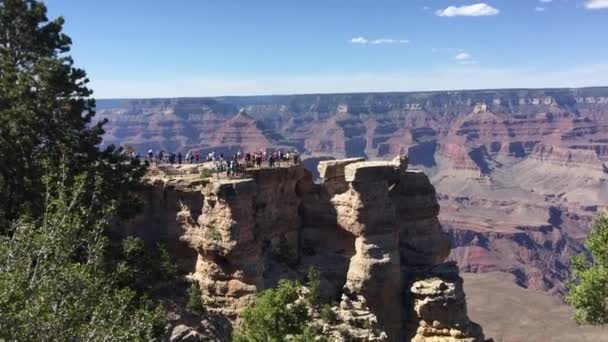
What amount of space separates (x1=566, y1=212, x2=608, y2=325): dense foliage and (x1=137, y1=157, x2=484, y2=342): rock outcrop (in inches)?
591

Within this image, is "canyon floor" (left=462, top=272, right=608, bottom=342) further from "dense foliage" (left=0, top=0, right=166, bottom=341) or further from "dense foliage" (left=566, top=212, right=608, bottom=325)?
"dense foliage" (left=0, top=0, right=166, bottom=341)

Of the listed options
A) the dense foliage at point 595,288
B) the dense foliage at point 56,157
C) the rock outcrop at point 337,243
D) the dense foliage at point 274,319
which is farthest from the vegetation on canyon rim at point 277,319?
the dense foliage at point 595,288

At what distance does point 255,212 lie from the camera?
44.2 metres

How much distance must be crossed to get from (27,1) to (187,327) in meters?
22.1

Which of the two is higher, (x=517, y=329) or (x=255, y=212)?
(x=255, y=212)

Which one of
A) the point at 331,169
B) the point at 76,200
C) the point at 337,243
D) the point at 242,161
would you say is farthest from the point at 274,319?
the point at 331,169

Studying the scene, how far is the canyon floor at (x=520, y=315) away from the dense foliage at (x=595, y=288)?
6606cm

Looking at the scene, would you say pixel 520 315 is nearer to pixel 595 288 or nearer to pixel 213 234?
pixel 213 234

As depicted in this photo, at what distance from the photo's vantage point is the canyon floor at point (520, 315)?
9688 cm

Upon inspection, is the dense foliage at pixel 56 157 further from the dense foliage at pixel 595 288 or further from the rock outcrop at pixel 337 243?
the dense foliage at pixel 595 288

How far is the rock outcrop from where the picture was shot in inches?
1634

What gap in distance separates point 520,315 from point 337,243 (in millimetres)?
77849

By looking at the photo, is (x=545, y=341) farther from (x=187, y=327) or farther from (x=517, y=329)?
(x=187, y=327)

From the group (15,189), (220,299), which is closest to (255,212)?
A: (220,299)
